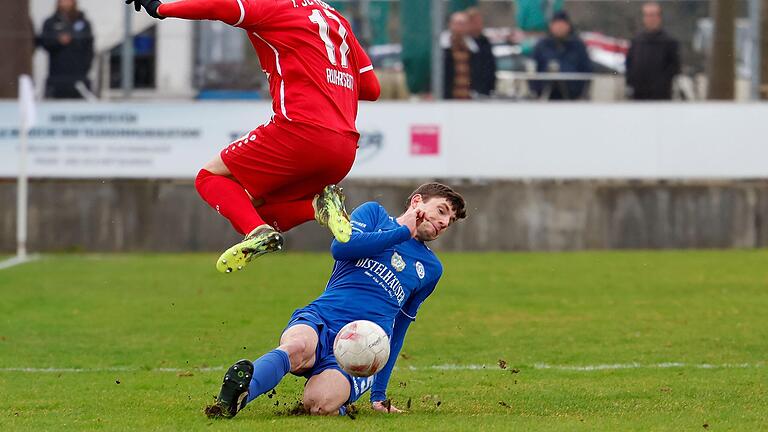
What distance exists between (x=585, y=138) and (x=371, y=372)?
1495cm

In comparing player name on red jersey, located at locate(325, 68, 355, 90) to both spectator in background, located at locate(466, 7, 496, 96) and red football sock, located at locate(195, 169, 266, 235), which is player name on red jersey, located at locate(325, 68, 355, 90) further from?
spectator in background, located at locate(466, 7, 496, 96)

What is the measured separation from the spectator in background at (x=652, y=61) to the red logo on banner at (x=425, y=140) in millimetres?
3091

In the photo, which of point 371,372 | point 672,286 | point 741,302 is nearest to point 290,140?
point 371,372

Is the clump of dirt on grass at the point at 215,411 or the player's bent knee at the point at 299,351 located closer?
the clump of dirt on grass at the point at 215,411

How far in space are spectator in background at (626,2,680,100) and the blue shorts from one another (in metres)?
14.8

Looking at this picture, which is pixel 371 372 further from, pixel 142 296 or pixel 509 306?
pixel 142 296

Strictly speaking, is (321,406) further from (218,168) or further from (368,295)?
(218,168)

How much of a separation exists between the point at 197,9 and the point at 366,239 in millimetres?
1630

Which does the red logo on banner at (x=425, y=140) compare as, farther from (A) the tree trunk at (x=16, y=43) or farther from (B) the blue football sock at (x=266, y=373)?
(B) the blue football sock at (x=266, y=373)

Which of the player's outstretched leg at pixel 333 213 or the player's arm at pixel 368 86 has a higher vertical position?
the player's arm at pixel 368 86

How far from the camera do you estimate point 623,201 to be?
2302 cm

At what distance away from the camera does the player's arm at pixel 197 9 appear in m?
8.21

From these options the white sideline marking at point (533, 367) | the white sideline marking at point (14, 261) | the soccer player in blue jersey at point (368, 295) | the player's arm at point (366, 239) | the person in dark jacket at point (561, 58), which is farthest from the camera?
the person in dark jacket at point (561, 58)

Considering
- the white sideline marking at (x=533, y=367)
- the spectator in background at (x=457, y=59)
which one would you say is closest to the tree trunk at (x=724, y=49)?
the spectator in background at (x=457, y=59)
